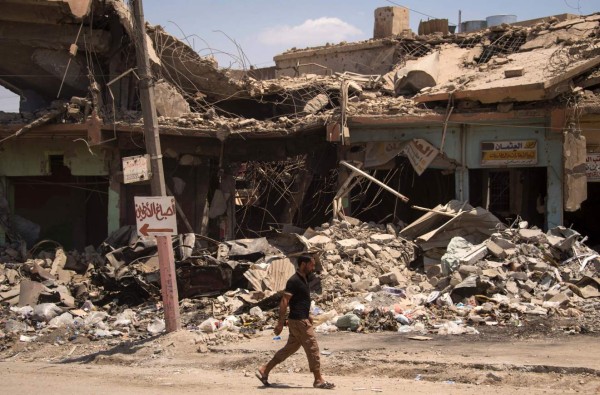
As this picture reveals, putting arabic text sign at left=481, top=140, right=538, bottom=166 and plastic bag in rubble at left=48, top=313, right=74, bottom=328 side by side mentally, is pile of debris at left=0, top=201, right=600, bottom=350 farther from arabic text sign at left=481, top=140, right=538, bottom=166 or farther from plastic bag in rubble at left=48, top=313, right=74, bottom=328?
arabic text sign at left=481, top=140, right=538, bottom=166

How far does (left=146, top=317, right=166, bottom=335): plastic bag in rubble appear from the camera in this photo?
1238 cm

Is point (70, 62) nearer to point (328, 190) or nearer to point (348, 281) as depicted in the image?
point (328, 190)

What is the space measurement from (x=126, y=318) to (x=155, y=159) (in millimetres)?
3010

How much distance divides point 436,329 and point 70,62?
10.2 meters

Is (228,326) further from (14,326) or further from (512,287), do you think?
(512,287)

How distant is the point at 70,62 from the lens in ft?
57.8

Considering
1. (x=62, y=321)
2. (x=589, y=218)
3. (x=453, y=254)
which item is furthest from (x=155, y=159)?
(x=589, y=218)

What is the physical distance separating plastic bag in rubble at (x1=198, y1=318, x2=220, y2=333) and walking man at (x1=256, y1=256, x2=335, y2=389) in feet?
12.4

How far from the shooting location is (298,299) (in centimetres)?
850

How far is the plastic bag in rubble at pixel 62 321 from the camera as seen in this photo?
13.3 m

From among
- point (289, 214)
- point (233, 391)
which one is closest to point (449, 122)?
point (289, 214)

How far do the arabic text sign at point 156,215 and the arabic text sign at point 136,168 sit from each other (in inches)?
12.1

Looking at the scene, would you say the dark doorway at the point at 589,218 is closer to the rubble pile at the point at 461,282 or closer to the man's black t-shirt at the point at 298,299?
the rubble pile at the point at 461,282

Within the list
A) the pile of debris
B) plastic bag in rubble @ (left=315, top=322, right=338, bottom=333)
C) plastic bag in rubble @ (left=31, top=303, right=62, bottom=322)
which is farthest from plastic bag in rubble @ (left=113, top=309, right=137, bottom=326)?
plastic bag in rubble @ (left=315, top=322, right=338, bottom=333)
